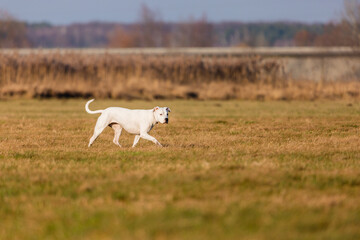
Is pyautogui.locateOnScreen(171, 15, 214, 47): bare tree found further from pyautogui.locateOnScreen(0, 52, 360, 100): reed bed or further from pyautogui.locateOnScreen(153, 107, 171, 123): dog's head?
pyautogui.locateOnScreen(153, 107, 171, 123): dog's head

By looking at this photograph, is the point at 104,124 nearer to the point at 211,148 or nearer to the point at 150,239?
the point at 211,148

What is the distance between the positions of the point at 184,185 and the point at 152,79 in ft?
81.9

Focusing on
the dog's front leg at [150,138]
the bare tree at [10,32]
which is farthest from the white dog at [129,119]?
the bare tree at [10,32]

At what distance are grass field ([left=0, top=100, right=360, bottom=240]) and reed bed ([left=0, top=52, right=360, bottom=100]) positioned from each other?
48.7 ft

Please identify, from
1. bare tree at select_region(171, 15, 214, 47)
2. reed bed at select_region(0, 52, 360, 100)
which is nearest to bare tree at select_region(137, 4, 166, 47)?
bare tree at select_region(171, 15, 214, 47)

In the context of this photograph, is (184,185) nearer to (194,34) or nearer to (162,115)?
(162,115)

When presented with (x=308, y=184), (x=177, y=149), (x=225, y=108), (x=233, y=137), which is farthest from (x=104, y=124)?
(x=225, y=108)

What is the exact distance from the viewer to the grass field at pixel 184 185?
5945mm

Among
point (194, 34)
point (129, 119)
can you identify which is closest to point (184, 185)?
point (129, 119)

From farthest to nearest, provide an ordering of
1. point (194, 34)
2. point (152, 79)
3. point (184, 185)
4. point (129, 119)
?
point (194, 34), point (152, 79), point (129, 119), point (184, 185)

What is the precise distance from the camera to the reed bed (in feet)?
97.1

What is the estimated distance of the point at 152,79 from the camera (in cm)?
3253

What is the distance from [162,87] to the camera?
31094 millimetres

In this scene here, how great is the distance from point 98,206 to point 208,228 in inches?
59.9
